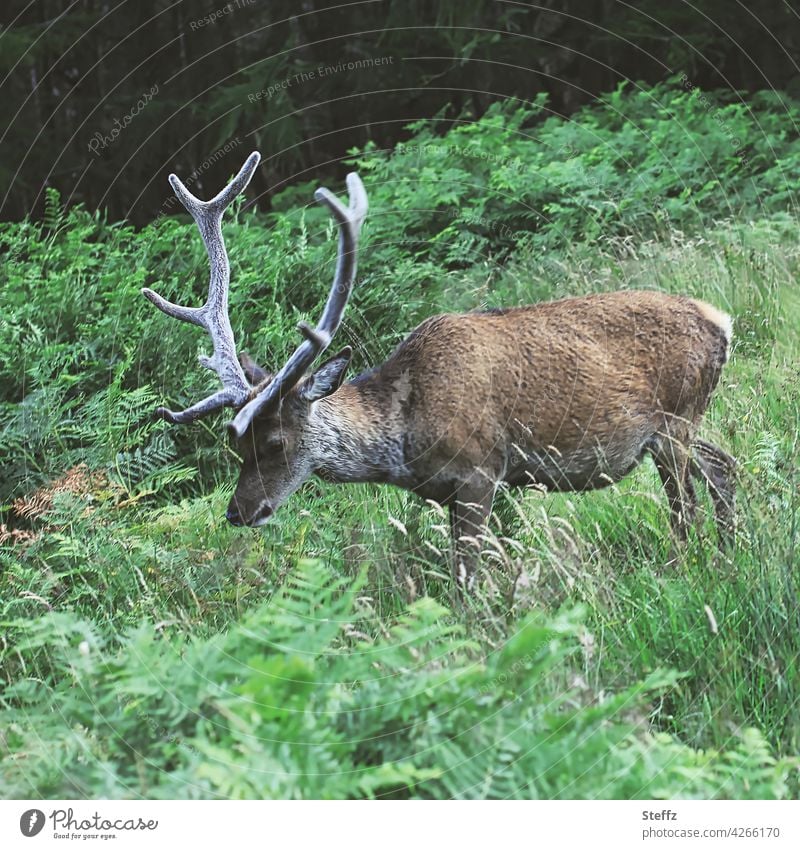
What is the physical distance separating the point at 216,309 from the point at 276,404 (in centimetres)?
84

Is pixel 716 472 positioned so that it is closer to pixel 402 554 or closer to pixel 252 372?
pixel 402 554

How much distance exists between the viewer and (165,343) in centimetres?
809

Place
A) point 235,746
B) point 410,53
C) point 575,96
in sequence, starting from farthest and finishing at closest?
point 575,96, point 410,53, point 235,746

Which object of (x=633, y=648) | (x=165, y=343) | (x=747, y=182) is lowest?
(x=747, y=182)

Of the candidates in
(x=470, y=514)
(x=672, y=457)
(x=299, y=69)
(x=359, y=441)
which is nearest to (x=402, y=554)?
(x=470, y=514)

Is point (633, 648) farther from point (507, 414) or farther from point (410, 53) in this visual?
point (410, 53)

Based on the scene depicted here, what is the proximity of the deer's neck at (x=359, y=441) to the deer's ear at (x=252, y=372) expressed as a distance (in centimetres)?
38

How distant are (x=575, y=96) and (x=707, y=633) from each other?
38.0ft

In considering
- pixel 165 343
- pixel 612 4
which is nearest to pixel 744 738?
pixel 165 343

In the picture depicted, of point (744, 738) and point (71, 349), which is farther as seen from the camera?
point (71, 349)

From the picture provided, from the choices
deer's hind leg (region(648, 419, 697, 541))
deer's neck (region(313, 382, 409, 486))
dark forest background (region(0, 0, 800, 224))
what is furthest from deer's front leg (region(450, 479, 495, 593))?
dark forest background (region(0, 0, 800, 224))

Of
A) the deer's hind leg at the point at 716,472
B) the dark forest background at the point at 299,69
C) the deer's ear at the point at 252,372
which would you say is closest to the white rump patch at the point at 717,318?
the deer's hind leg at the point at 716,472

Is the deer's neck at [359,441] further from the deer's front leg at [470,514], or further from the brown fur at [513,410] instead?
the deer's front leg at [470,514]

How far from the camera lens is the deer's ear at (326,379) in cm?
554
